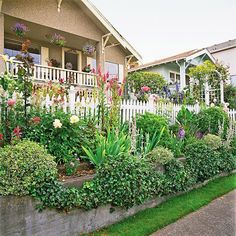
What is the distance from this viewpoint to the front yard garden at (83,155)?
3.25 m

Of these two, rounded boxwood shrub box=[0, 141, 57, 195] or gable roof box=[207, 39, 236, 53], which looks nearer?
rounded boxwood shrub box=[0, 141, 57, 195]

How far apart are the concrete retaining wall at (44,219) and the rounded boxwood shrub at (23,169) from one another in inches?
5.4

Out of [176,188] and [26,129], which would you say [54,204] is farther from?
[176,188]

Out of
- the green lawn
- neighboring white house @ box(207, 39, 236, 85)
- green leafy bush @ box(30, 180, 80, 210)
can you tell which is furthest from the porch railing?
neighboring white house @ box(207, 39, 236, 85)

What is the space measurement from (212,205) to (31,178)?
3346mm

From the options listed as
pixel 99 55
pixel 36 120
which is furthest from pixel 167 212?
pixel 99 55

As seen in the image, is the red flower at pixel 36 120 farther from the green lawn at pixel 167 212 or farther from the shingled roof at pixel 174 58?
the shingled roof at pixel 174 58

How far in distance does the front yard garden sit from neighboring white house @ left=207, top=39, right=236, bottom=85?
1987 centimetres

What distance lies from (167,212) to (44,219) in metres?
2.12

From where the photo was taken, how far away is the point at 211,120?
8.19 m

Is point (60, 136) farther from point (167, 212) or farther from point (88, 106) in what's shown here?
point (167, 212)

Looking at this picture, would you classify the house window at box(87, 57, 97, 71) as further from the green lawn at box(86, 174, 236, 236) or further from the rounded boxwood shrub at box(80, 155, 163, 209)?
the rounded boxwood shrub at box(80, 155, 163, 209)

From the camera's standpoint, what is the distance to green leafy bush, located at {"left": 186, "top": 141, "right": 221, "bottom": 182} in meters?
5.47

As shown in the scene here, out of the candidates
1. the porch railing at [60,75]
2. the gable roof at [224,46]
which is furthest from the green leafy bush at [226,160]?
the gable roof at [224,46]
